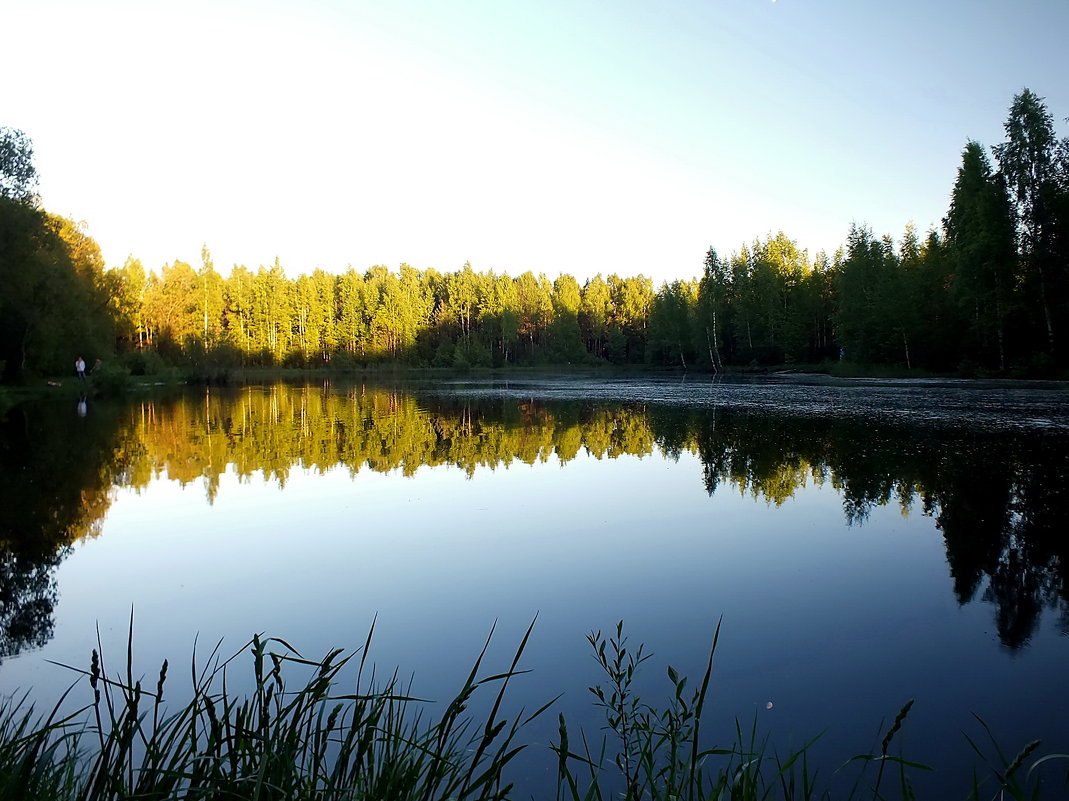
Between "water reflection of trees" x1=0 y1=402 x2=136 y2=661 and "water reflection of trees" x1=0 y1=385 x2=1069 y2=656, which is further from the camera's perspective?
"water reflection of trees" x1=0 y1=385 x2=1069 y2=656

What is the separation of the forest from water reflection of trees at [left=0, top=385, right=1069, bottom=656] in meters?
17.9

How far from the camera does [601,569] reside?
22.8ft

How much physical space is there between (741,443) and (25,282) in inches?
1159

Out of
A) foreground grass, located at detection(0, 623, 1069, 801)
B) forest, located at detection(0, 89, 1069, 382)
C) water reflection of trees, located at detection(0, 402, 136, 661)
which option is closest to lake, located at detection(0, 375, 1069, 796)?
water reflection of trees, located at detection(0, 402, 136, 661)

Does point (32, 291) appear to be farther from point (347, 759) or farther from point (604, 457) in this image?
point (347, 759)

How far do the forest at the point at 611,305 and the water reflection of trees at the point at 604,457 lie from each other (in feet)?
58.8

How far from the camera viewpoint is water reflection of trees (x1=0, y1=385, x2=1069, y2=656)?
6750 mm

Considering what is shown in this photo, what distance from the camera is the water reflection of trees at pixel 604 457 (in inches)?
266

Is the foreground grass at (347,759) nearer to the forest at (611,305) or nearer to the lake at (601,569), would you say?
the lake at (601,569)

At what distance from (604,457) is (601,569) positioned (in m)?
7.37

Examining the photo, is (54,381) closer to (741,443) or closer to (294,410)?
(294,410)

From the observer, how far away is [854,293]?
5116cm

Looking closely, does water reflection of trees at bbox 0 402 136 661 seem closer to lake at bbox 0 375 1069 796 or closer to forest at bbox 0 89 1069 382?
lake at bbox 0 375 1069 796

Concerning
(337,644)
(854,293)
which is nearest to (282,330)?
(854,293)
